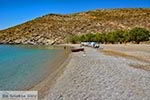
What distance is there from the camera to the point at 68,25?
14800cm

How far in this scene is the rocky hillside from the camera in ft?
441

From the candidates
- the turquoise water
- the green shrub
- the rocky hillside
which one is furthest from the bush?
the rocky hillside

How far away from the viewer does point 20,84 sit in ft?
47.4

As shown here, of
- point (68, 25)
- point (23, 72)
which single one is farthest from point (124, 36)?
point (68, 25)

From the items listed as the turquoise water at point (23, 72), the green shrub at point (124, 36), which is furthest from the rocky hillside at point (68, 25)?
the turquoise water at point (23, 72)

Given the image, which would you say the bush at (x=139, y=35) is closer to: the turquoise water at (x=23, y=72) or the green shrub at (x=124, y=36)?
the green shrub at (x=124, y=36)

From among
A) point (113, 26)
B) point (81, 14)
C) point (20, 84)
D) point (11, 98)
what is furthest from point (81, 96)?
point (81, 14)

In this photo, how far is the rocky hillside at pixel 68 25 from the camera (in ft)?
441

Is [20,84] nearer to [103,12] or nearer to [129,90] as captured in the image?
[129,90]

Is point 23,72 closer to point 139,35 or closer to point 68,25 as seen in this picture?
point 139,35

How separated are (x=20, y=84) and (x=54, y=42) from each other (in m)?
112

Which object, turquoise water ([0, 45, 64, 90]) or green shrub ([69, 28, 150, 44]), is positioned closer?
turquoise water ([0, 45, 64, 90])

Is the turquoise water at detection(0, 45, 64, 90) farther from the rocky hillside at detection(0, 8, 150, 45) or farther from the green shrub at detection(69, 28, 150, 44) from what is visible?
the rocky hillside at detection(0, 8, 150, 45)

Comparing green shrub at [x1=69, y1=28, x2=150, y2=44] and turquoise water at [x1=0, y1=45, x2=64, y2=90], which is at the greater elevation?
green shrub at [x1=69, y1=28, x2=150, y2=44]
